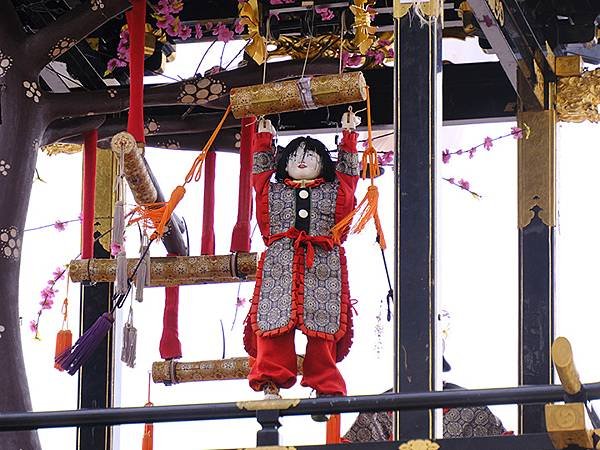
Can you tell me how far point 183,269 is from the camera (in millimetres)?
7617

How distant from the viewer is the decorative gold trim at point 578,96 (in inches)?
321

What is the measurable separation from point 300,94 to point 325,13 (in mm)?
1318

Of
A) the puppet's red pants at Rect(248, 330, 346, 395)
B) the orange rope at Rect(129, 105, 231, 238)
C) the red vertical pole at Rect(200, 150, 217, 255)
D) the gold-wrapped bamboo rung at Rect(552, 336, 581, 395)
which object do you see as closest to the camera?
the gold-wrapped bamboo rung at Rect(552, 336, 581, 395)

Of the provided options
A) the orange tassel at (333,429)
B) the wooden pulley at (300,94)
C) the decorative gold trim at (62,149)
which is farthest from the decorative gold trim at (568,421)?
the decorative gold trim at (62,149)

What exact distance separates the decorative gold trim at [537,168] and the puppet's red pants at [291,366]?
1.65 metres

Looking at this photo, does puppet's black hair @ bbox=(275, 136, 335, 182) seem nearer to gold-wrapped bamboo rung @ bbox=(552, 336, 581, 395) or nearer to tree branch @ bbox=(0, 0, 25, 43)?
tree branch @ bbox=(0, 0, 25, 43)

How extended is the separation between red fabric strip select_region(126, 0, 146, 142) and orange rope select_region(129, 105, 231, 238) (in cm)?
23

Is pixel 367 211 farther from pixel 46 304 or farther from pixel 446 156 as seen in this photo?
pixel 46 304

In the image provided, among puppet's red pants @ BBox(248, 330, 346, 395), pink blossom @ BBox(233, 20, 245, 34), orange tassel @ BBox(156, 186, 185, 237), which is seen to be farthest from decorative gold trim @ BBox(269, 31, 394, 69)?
puppet's red pants @ BBox(248, 330, 346, 395)

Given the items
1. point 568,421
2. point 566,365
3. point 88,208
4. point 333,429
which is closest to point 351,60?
point 88,208

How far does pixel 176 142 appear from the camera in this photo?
8648mm

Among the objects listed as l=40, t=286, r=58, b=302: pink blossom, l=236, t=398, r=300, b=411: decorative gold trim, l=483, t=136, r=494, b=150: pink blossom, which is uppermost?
l=483, t=136, r=494, b=150: pink blossom

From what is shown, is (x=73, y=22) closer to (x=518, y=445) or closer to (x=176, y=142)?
(x=176, y=142)

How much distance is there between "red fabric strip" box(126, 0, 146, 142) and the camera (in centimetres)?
701
